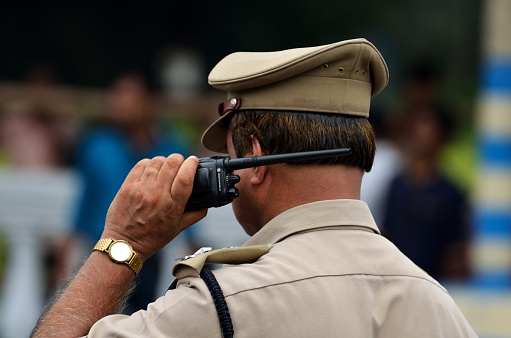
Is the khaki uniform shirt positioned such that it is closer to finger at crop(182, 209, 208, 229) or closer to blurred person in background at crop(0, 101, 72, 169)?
finger at crop(182, 209, 208, 229)

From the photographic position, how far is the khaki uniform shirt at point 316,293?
1757 mm

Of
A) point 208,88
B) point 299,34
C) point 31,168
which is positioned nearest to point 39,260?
point 31,168

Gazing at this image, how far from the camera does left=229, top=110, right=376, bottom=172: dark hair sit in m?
1.95

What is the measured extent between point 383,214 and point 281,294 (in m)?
4.20

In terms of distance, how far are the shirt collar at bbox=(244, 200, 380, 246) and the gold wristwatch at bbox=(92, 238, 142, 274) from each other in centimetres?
33

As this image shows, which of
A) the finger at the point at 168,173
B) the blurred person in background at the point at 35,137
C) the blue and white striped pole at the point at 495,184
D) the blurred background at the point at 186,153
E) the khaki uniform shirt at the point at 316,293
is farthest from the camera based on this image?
the blurred person in background at the point at 35,137

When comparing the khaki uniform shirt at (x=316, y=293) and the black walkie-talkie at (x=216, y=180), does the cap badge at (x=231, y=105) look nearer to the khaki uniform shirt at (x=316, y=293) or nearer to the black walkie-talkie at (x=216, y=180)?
the black walkie-talkie at (x=216, y=180)

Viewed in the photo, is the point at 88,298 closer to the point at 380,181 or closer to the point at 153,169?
the point at 153,169

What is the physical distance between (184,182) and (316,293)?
41 centimetres

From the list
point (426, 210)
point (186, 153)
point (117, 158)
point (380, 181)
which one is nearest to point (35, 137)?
point (186, 153)

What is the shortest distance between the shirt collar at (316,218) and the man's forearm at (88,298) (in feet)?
1.22

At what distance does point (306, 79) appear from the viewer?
1991 mm

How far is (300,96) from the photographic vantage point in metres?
1.98

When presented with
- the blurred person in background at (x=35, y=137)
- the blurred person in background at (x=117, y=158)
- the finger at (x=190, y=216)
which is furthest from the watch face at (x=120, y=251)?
the blurred person in background at (x=35, y=137)
